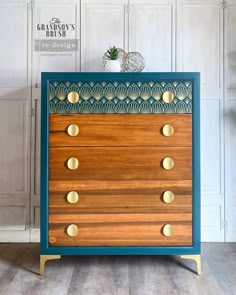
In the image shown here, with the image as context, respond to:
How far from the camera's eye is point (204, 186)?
8.01 ft

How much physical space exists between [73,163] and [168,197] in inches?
24.6

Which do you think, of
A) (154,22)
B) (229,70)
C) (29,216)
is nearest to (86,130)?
(29,216)

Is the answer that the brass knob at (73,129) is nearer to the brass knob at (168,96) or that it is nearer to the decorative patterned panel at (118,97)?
the decorative patterned panel at (118,97)

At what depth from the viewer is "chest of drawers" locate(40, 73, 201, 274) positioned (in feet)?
6.08

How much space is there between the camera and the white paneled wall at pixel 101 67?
2438 mm

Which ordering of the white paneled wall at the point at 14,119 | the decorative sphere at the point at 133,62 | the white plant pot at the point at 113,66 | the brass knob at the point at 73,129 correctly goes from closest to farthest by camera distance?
the brass knob at the point at 73,129
the white plant pot at the point at 113,66
the decorative sphere at the point at 133,62
the white paneled wall at the point at 14,119

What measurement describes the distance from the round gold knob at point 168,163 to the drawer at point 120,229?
0.30m

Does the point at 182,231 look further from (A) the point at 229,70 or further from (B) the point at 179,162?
(A) the point at 229,70

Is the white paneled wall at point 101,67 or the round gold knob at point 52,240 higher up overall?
the white paneled wall at point 101,67

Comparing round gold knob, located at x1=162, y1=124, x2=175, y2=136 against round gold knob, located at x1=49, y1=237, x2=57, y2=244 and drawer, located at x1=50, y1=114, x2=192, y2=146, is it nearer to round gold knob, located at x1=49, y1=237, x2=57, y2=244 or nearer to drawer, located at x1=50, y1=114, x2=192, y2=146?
drawer, located at x1=50, y1=114, x2=192, y2=146

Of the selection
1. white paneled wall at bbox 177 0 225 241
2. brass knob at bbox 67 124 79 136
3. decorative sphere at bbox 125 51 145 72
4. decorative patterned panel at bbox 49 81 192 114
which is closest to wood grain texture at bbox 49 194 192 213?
brass knob at bbox 67 124 79 136

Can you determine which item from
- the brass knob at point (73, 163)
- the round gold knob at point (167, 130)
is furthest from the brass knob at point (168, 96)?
the brass knob at point (73, 163)

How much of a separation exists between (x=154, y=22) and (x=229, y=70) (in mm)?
727

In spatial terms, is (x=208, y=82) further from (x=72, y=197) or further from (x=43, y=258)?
(x=43, y=258)
